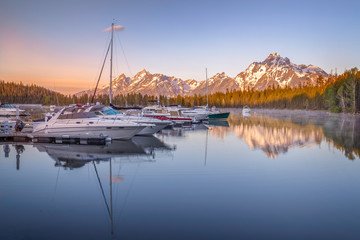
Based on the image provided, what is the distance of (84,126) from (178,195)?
13.0 metres

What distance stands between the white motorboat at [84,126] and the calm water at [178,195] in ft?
11.4

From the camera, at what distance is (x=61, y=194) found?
9.83 m

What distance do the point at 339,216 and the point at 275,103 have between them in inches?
5224

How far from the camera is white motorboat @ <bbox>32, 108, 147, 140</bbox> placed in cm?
2064

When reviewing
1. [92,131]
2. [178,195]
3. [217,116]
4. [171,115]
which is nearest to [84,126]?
[92,131]

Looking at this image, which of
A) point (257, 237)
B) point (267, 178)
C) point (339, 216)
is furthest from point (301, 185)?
point (257, 237)

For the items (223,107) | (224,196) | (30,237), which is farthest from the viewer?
(223,107)

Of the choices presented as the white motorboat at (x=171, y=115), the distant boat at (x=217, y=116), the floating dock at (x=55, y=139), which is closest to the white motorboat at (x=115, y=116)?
the floating dock at (x=55, y=139)

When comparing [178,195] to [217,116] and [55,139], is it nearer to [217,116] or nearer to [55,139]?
[55,139]

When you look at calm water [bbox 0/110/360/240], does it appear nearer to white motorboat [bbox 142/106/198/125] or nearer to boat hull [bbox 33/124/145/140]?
boat hull [bbox 33/124/145/140]

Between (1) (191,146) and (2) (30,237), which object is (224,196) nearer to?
(2) (30,237)

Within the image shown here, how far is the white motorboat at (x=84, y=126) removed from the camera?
20.6 m

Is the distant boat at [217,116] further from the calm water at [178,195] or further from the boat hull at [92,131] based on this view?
the calm water at [178,195]

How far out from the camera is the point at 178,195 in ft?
31.4
